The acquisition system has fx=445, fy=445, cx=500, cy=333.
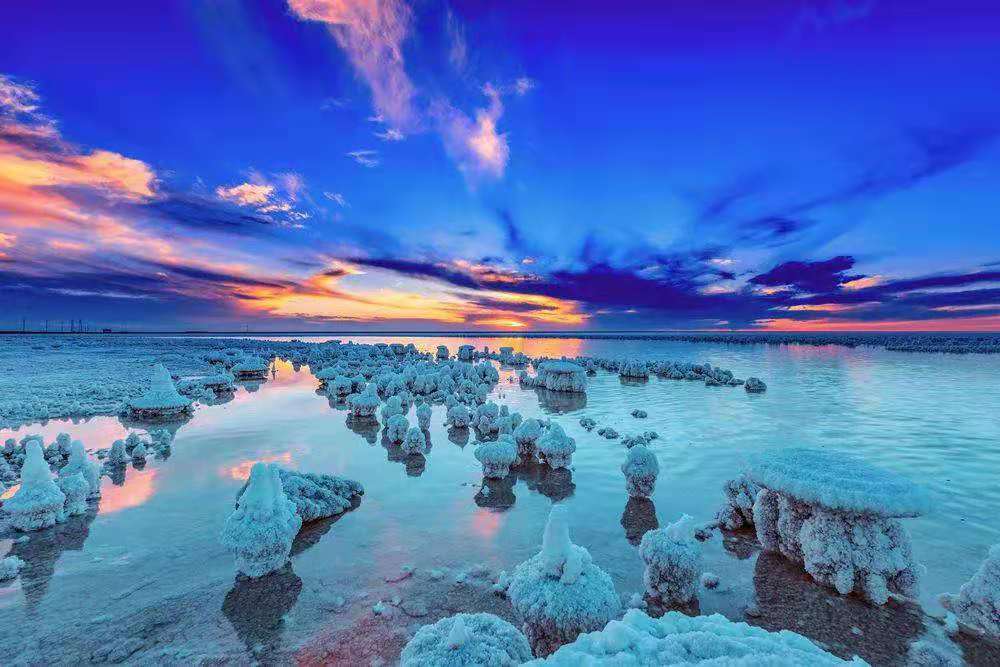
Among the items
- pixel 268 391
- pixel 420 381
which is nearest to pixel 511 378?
pixel 420 381

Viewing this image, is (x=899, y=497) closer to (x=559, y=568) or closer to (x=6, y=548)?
(x=559, y=568)

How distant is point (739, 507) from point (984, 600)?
185 inches

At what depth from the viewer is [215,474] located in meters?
15.7

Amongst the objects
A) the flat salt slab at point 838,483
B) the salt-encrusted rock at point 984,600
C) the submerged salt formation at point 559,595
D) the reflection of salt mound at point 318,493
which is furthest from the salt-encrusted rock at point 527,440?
the salt-encrusted rock at point 984,600

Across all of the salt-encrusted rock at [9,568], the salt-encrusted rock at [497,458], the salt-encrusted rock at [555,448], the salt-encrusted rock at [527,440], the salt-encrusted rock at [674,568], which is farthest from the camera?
the salt-encrusted rock at [527,440]

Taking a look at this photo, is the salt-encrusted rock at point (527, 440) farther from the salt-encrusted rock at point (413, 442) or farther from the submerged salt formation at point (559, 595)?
the submerged salt formation at point (559, 595)

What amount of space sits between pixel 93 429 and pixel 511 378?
33609 millimetres

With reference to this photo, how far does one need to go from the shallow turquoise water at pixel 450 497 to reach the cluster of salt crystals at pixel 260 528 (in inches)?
21.8

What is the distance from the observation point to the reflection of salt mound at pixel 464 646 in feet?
16.1

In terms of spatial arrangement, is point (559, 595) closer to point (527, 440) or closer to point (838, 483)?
point (838, 483)

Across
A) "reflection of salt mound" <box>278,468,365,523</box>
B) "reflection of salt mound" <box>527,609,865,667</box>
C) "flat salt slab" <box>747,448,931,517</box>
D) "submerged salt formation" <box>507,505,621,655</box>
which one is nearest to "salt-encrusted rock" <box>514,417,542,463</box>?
"reflection of salt mound" <box>278,468,365,523</box>

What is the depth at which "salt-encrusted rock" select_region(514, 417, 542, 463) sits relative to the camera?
1759 centimetres

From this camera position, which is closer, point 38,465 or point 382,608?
point 382,608

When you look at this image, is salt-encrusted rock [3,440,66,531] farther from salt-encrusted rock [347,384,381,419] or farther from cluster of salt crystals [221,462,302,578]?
salt-encrusted rock [347,384,381,419]
